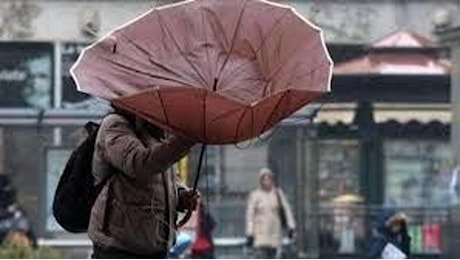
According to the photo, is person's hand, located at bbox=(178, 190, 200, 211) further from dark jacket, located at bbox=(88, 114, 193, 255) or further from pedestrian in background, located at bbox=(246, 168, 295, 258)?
pedestrian in background, located at bbox=(246, 168, 295, 258)

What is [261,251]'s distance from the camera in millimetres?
16328

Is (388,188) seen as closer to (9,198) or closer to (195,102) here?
(9,198)

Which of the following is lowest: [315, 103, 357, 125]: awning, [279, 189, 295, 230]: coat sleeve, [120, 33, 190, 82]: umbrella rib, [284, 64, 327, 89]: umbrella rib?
[279, 189, 295, 230]: coat sleeve

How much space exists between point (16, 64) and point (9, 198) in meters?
2.18

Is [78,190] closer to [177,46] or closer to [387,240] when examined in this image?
[177,46]

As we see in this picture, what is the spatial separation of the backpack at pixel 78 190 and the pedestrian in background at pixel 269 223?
434 inches

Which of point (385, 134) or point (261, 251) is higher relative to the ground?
point (385, 134)

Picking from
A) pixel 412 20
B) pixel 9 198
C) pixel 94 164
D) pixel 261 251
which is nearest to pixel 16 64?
pixel 9 198

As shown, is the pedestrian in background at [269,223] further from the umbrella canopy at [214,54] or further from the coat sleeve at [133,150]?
the umbrella canopy at [214,54]

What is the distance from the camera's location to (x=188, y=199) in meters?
5.09

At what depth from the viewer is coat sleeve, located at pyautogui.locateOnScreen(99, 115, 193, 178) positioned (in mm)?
4527

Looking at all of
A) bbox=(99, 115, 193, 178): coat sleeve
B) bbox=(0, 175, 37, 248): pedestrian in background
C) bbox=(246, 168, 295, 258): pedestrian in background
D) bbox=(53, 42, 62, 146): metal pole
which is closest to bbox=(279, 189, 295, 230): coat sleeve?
bbox=(246, 168, 295, 258): pedestrian in background

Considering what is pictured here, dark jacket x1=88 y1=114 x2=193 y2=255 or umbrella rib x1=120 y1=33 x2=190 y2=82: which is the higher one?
umbrella rib x1=120 y1=33 x2=190 y2=82

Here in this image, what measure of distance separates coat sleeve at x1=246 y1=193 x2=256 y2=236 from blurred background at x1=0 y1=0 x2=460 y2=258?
156mm
